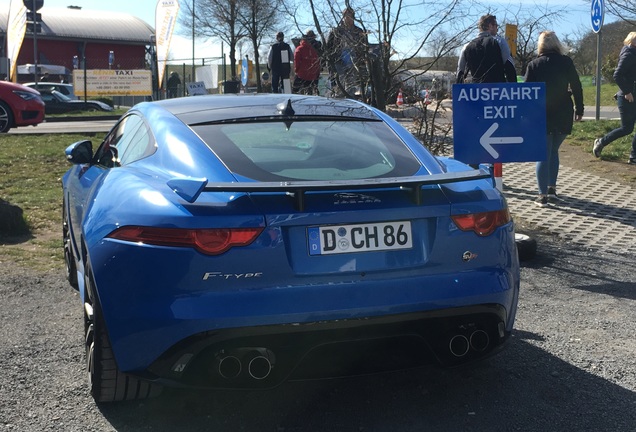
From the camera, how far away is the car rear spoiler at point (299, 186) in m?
3.19

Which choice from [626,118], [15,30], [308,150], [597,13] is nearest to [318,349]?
[308,150]

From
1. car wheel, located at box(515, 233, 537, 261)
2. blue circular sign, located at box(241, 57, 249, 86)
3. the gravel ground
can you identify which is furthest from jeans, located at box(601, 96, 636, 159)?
blue circular sign, located at box(241, 57, 249, 86)

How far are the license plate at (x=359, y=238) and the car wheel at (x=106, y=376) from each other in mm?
944

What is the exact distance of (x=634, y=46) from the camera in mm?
11148

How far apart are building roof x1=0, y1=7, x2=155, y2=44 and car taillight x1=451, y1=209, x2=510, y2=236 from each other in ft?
197

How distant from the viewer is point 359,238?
10.9ft

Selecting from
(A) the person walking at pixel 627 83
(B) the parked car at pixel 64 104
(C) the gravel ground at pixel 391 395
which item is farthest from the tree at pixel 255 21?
(C) the gravel ground at pixel 391 395

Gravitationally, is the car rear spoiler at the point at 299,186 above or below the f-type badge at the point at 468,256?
above

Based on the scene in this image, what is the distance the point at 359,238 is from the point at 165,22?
20254 mm

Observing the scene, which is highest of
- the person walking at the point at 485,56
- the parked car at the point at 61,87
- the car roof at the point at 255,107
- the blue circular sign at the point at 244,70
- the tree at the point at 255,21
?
the tree at the point at 255,21

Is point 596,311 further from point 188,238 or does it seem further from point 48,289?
point 48,289

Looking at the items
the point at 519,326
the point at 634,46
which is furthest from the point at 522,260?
the point at 634,46

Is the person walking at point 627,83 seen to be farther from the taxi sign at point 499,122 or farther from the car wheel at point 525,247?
the car wheel at point 525,247

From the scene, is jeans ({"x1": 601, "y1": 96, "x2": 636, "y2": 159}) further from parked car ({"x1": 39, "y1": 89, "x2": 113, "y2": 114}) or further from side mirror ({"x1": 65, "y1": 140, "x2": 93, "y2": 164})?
parked car ({"x1": 39, "y1": 89, "x2": 113, "y2": 114})
